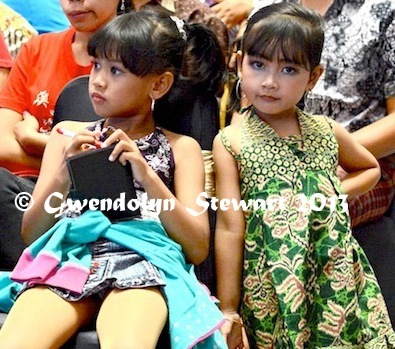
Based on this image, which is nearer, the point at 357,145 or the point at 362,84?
the point at 357,145

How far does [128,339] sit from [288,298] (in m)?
0.34

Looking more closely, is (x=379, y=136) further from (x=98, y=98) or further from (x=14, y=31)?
(x=14, y=31)

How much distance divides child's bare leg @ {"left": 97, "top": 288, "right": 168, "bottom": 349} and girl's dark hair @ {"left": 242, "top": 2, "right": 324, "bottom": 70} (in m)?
0.47

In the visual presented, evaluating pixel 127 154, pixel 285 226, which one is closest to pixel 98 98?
pixel 127 154

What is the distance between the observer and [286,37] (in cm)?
154

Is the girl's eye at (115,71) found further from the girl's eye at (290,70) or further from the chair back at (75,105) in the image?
the girl's eye at (290,70)

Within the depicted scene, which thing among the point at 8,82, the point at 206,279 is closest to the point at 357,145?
the point at 206,279

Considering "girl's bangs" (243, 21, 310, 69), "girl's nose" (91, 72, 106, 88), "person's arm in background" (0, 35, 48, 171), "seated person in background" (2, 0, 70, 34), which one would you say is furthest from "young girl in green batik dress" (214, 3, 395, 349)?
"seated person in background" (2, 0, 70, 34)

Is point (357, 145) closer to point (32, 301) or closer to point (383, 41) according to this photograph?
point (383, 41)

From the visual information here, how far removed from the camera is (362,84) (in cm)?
183

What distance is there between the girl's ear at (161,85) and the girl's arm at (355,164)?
→ 0.32 m

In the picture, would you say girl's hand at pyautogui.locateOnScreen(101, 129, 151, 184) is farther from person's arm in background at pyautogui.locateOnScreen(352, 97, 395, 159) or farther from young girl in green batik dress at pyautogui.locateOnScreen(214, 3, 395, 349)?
person's arm in background at pyautogui.locateOnScreen(352, 97, 395, 159)

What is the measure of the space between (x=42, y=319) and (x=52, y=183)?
248mm

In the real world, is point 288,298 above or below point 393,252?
above
